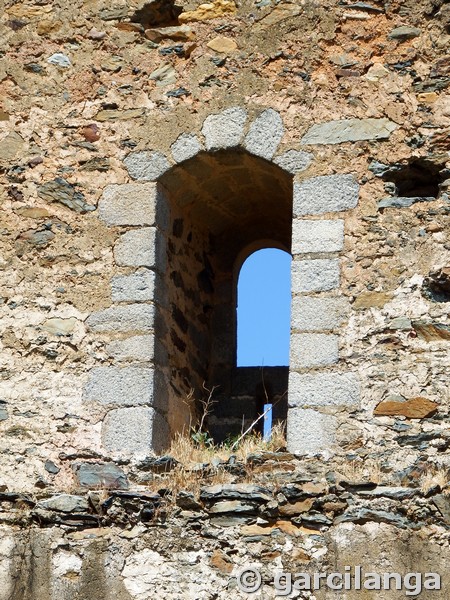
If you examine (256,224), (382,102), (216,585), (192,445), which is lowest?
(216,585)

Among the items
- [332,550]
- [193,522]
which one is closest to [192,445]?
[193,522]

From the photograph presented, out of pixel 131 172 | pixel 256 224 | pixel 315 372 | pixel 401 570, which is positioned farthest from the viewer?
pixel 256 224

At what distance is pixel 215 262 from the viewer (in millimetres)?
10305

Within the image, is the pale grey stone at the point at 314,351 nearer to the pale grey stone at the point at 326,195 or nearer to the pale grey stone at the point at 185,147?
the pale grey stone at the point at 326,195

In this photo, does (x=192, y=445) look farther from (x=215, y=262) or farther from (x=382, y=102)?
(x=382, y=102)

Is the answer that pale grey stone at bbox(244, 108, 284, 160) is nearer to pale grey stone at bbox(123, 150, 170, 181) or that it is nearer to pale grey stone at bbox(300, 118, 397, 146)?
Answer: pale grey stone at bbox(300, 118, 397, 146)

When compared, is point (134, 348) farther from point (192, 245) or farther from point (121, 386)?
point (192, 245)

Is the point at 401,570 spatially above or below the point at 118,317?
below

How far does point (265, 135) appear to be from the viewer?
9.14 m

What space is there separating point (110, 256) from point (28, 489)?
1.51 m

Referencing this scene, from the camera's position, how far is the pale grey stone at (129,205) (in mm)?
9156

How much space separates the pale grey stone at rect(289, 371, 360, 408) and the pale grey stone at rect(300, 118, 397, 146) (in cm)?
149

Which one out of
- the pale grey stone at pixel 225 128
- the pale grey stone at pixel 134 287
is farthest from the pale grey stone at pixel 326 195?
the pale grey stone at pixel 134 287

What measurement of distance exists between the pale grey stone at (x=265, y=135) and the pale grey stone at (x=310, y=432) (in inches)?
65.3
